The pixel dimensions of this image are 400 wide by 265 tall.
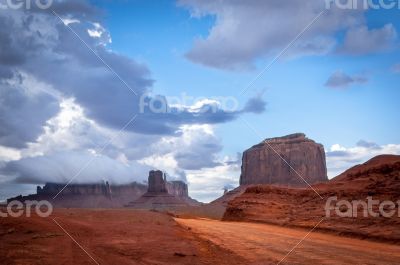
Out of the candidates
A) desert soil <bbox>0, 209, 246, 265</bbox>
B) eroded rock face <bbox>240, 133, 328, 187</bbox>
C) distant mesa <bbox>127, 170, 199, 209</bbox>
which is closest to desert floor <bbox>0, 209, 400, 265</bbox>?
desert soil <bbox>0, 209, 246, 265</bbox>

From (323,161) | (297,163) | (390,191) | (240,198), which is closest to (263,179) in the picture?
(297,163)

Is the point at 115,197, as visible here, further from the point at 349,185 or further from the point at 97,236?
the point at 97,236

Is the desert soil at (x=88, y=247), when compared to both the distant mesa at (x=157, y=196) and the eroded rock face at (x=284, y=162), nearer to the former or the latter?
the eroded rock face at (x=284, y=162)

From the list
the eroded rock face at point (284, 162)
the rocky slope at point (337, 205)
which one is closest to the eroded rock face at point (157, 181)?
the eroded rock face at point (284, 162)

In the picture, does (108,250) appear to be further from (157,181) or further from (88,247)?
(157,181)

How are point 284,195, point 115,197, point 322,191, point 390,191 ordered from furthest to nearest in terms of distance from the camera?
point 115,197
point 284,195
point 322,191
point 390,191

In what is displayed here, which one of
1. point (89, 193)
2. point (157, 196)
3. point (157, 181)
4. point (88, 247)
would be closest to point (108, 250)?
point (88, 247)
